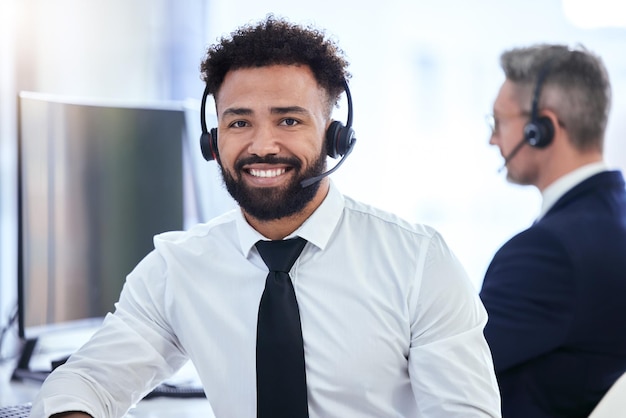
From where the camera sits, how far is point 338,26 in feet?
9.83

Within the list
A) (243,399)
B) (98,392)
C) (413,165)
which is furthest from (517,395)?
(413,165)

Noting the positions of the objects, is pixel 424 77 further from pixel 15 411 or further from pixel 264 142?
pixel 15 411

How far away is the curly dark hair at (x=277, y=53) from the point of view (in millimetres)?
1378

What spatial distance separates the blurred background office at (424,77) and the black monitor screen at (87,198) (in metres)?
0.75

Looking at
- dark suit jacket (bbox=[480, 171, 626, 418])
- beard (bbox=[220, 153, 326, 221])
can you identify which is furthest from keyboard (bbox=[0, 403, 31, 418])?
dark suit jacket (bbox=[480, 171, 626, 418])

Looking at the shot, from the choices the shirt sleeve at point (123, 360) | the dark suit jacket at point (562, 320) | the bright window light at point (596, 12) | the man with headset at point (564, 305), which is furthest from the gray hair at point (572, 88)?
the bright window light at point (596, 12)

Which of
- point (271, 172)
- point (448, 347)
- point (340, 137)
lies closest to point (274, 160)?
point (271, 172)

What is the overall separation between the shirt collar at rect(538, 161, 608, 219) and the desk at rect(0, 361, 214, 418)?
2.99 feet

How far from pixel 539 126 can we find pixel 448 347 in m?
0.80

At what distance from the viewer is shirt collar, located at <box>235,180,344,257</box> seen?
4.55 feet

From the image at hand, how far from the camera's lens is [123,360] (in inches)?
53.5

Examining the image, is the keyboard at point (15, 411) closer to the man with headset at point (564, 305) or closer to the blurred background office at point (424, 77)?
the man with headset at point (564, 305)

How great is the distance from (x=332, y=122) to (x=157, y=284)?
17.5 inches

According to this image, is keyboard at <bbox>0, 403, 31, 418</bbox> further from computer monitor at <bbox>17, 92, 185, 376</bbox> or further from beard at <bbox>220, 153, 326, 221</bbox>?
beard at <bbox>220, 153, 326, 221</bbox>
